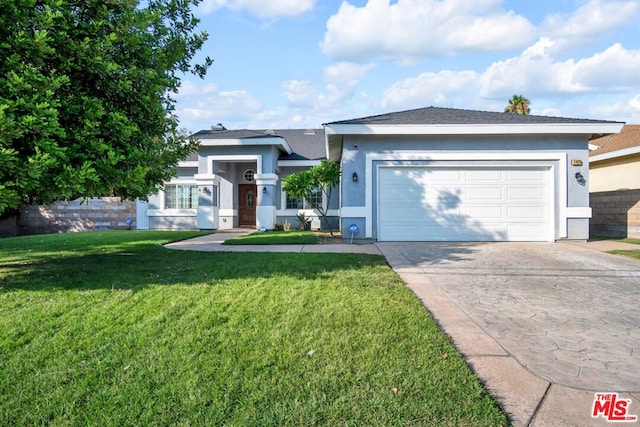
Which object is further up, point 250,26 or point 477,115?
point 250,26

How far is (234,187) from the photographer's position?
17.0 metres

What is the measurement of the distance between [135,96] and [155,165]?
1031 mm

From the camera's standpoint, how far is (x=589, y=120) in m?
10.2

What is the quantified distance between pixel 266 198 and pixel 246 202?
2.70 metres

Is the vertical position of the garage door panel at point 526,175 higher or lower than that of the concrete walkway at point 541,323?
higher

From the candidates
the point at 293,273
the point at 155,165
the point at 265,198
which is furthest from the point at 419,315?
the point at 265,198

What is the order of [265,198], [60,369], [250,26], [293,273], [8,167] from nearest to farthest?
[60,369], [8,167], [293,273], [250,26], [265,198]

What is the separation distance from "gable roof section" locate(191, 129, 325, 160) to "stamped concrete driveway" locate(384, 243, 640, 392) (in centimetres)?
881

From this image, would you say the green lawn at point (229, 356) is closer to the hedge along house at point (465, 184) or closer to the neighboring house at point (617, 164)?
the hedge along house at point (465, 184)

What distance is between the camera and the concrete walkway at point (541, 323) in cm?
232

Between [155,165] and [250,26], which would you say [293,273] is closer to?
[155,165]

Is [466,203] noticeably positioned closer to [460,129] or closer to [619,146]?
[460,129]

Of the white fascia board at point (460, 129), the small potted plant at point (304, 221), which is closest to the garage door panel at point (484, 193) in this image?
the white fascia board at point (460, 129)

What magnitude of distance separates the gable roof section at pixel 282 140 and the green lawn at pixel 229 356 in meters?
10.2
